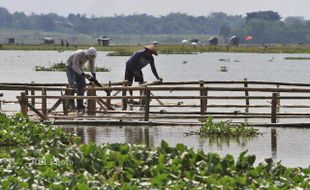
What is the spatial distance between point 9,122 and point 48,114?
12.5 feet

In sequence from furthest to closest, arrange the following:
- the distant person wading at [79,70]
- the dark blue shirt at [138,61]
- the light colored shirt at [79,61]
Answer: the dark blue shirt at [138,61], the light colored shirt at [79,61], the distant person wading at [79,70]

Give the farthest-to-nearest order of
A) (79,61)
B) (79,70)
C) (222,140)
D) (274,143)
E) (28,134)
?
(79,61) → (79,70) → (222,140) → (274,143) → (28,134)

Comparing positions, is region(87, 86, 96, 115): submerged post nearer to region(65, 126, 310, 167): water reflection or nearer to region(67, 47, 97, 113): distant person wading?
region(67, 47, 97, 113): distant person wading

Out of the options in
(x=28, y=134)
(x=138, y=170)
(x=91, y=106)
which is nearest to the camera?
(x=138, y=170)

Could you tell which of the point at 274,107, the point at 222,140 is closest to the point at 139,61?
the point at 274,107

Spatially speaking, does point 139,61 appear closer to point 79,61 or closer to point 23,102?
point 79,61

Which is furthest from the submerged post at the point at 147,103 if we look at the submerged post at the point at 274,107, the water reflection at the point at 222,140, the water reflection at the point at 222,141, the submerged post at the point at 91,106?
the submerged post at the point at 274,107

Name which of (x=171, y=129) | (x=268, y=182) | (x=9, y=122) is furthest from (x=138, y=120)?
(x=268, y=182)

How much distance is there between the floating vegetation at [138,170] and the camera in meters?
12.6

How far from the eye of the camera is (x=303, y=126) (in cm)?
2267

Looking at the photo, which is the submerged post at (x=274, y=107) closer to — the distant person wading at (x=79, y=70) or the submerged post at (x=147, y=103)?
the submerged post at (x=147, y=103)

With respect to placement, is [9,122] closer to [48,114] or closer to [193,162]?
[48,114]

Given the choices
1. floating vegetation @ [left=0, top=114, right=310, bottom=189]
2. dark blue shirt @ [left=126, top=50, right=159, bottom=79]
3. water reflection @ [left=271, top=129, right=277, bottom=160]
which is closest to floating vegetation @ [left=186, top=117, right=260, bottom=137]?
water reflection @ [left=271, top=129, right=277, bottom=160]

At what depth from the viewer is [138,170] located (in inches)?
536
